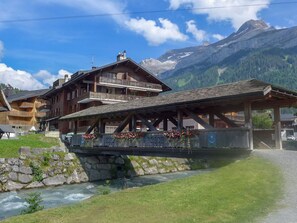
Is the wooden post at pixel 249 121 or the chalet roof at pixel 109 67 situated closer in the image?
the wooden post at pixel 249 121

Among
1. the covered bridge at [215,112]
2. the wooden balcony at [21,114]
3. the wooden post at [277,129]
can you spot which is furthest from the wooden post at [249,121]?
the wooden balcony at [21,114]

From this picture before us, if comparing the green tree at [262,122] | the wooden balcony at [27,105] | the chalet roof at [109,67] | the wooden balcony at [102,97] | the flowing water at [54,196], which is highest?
the chalet roof at [109,67]

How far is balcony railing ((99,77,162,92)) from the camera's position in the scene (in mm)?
44312

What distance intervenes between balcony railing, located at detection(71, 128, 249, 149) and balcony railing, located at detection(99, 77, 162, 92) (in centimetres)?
2163

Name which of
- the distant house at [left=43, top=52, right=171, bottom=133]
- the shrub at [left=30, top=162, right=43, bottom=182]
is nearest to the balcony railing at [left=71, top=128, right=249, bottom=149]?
the shrub at [left=30, top=162, right=43, bottom=182]

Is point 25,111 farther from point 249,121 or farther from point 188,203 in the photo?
point 188,203

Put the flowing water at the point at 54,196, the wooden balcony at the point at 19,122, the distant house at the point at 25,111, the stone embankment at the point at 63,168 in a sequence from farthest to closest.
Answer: the distant house at the point at 25,111
the wooden balcony at the point at 19,122
the stone embankment at the point at 63,168
the flowing water at the point at 54,196

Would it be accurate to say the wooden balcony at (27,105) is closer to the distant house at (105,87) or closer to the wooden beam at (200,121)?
the distant house at (105,87)

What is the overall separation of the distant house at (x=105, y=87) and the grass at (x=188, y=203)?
1238 inches

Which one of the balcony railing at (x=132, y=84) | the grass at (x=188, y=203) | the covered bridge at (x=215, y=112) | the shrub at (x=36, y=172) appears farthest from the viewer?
the balcony railing at (x=132, y=84)

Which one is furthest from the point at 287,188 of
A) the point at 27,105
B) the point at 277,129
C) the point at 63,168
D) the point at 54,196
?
the point at 27,105

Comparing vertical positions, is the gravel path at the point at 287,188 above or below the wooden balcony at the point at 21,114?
below

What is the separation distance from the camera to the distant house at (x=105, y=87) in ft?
143

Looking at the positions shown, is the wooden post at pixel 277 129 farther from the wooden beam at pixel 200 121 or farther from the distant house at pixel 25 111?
the distant house at pixel 25 111
